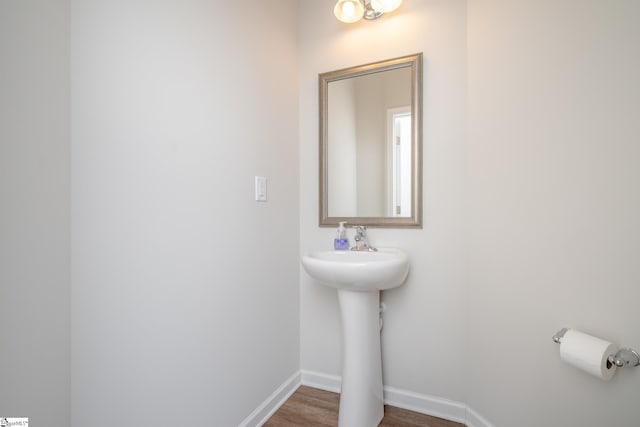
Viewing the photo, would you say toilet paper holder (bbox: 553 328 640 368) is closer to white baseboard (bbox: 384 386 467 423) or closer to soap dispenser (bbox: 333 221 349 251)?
white baseboard (bbox: 384 386 467 423)

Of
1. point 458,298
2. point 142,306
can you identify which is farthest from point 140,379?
point 458,298

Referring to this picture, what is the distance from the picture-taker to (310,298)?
169 centimetres

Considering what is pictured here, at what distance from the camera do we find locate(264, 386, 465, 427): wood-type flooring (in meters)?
1.36

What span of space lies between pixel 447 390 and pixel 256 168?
1.42 metres

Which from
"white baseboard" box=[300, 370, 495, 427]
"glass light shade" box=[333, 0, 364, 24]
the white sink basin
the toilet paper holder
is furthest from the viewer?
"glass light shade" box=[333, 0, 364, 24]

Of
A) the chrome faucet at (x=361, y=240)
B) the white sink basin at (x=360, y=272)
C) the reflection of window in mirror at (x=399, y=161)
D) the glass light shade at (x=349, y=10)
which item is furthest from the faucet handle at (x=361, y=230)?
the glass light shade at (x=349, y=10)

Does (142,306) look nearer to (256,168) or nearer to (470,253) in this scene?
(256,168)

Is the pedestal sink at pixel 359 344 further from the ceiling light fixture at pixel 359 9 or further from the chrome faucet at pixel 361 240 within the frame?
the ceiling light fixture at pixel 359 9

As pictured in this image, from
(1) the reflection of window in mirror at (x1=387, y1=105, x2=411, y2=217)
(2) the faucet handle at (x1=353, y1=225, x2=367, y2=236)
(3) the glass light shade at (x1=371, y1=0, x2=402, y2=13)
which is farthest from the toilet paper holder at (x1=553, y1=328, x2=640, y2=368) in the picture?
(3) the glass light shade at (x1=371, y1=0, x2=402, y2=13)

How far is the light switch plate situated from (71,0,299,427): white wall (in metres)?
0.04

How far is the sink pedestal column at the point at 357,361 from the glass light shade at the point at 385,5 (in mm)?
1375

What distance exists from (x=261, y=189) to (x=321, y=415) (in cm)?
115

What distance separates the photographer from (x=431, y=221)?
143 centimetres

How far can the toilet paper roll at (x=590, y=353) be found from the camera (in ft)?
2.44
